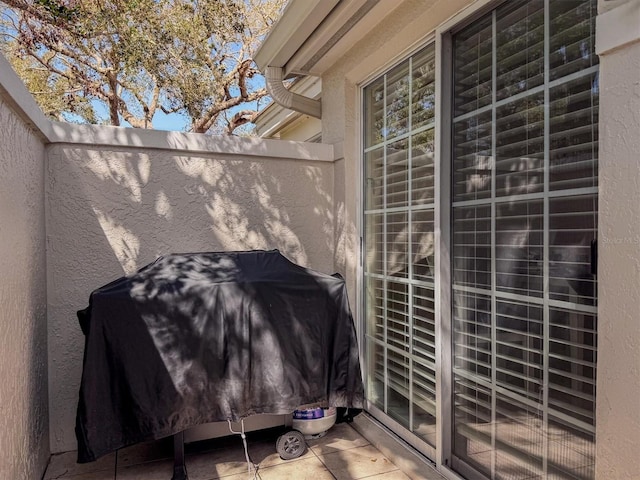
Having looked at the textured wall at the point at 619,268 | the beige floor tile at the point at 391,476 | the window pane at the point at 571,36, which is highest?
the window pane at the point at 571,36

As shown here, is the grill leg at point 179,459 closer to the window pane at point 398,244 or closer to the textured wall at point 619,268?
the window pane at point 398,244

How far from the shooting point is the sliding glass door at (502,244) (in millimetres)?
2439

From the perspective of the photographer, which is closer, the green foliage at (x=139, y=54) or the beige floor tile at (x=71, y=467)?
the beige floor tile at (x=71, y=467)

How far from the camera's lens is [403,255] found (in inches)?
161

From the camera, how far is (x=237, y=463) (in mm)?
3869

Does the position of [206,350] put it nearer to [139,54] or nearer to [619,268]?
[619,268]

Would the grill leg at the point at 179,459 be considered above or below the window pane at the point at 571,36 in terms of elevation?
below

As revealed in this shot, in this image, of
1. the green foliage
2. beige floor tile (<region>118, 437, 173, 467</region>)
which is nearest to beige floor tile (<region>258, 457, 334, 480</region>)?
beige floor tile (<region>118, 437, 173, 467</region>)

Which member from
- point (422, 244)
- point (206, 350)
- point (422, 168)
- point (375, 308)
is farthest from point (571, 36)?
point (206, 350)

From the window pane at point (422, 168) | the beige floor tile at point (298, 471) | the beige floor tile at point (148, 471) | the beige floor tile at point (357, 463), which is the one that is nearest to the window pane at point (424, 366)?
the beige floor tile at point (357, 463)

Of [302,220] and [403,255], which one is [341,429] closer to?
[403,255]

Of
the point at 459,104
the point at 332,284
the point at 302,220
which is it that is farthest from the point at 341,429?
the point at 459,104

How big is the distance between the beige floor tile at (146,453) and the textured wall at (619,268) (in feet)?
Answer: 11.4

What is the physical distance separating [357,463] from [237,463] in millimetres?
1055
